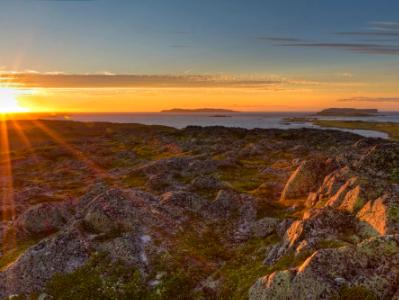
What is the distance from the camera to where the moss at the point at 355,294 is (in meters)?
16.3

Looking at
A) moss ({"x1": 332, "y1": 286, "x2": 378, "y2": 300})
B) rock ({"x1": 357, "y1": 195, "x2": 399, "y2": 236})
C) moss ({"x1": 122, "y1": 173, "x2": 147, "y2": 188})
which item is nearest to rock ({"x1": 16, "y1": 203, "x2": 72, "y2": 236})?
moss ({"x1": 122, "y1": 173, "x2": 147, "y2": 188})

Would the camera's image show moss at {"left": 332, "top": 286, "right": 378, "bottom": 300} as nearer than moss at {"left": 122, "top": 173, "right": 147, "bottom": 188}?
Yes

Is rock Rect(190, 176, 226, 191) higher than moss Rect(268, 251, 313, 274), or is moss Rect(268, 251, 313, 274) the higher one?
moss Rect(268, 251, 313, 274)

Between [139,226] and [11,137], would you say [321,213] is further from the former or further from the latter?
[11,137]

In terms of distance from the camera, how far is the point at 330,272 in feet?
57.9

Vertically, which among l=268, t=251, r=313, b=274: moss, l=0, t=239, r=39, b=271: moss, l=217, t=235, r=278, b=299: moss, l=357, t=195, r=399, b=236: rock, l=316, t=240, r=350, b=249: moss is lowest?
l=0, t=239, r=39, b=271: moss

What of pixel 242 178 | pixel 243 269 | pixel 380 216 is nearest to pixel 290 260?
pixel 243 269

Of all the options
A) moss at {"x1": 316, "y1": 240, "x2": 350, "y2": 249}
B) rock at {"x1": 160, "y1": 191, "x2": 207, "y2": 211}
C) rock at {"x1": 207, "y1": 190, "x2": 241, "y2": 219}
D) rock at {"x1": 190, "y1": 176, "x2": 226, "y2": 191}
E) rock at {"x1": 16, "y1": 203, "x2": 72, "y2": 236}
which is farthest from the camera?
rock at {"x1": 190, "y1": 176, "x2": 226, "y2": 191}

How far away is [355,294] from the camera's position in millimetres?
16531

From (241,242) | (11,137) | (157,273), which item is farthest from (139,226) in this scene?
(11,137)

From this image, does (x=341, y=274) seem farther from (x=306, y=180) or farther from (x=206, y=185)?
(x=206, y=185)

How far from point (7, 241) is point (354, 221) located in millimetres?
28428

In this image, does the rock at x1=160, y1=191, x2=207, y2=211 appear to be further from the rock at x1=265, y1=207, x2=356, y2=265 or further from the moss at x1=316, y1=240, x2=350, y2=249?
the moss at x1=316, y1=240, x2=350, y2=249

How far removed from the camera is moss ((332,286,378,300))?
16344 millimetres
